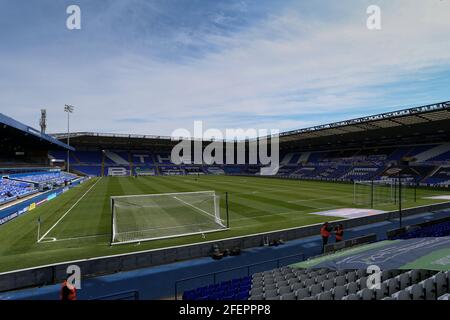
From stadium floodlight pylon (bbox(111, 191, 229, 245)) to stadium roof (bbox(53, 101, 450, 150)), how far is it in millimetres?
34063

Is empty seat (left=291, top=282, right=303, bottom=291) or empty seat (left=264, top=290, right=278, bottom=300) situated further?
empty seat (left=291, top=282, right=303, bottom=291)

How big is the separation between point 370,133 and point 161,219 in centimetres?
5125

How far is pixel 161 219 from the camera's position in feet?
68.4

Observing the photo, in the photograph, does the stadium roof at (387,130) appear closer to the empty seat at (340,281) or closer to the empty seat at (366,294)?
the empty seat at (340,281)

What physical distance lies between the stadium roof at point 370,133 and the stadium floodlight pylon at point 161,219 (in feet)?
112

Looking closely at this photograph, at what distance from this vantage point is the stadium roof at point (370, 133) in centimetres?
4141

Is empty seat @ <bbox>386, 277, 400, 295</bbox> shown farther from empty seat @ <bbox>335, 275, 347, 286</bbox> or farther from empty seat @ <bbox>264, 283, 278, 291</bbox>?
empty seat @ <bbox>264, 283, 278, 291</bbox>

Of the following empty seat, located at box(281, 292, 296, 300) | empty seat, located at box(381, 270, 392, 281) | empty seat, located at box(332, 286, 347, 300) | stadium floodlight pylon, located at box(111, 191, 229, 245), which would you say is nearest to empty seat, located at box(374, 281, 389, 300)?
empty seat, located at box(332, 286, 347, 300)

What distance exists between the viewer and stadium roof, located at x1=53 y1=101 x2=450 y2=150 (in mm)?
41406

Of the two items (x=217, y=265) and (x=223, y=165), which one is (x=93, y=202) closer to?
(x=217, y=265)

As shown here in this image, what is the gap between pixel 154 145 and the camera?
89062 millimetres

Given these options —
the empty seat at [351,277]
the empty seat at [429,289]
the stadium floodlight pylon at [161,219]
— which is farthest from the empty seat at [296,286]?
the stadium floodlight pylon at [161,219]

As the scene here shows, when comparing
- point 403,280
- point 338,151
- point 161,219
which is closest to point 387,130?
point 338,151

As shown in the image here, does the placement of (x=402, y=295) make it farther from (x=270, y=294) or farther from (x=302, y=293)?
(x=270, y=294)
